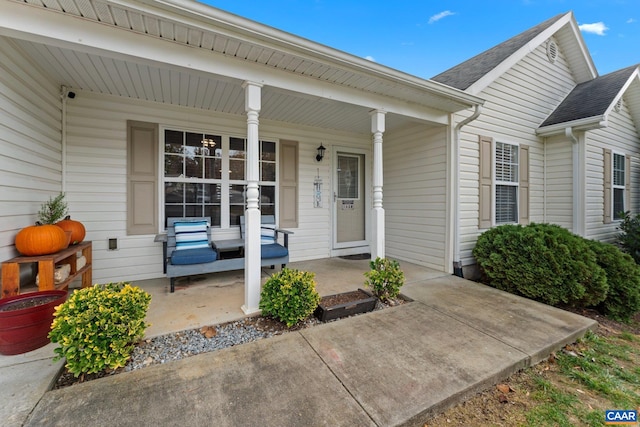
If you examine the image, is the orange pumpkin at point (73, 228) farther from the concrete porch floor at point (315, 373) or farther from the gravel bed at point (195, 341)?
the gravel bed at point (195, 341)

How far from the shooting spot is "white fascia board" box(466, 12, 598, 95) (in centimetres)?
442

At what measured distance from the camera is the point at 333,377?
184 cm

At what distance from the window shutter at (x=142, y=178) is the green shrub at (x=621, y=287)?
20.4 ft

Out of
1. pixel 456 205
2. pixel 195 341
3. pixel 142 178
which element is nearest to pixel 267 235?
pixel 142 178

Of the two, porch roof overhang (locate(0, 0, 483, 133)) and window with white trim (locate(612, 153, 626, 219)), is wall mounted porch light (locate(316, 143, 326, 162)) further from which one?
window with white trim (locate(612, 153, 626, 219))

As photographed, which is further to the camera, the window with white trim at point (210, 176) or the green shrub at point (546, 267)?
the window with white trim at point (210, 176)

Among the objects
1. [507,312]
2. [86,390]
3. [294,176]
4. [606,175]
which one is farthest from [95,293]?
[606,175]

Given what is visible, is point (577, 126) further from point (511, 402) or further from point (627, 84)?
point (511, 402)

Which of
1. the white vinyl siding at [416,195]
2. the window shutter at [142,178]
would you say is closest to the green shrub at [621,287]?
the white vinyl siding at [416,195]

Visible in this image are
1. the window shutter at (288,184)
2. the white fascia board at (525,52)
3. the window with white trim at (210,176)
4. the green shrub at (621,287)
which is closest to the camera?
the green shrub at (621,287)

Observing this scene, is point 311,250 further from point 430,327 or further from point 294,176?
point 430,327

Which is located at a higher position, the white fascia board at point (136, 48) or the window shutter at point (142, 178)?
the white fascia board at point (136, 48)

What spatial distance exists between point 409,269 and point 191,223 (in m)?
3.58

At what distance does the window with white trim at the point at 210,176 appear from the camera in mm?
3979
